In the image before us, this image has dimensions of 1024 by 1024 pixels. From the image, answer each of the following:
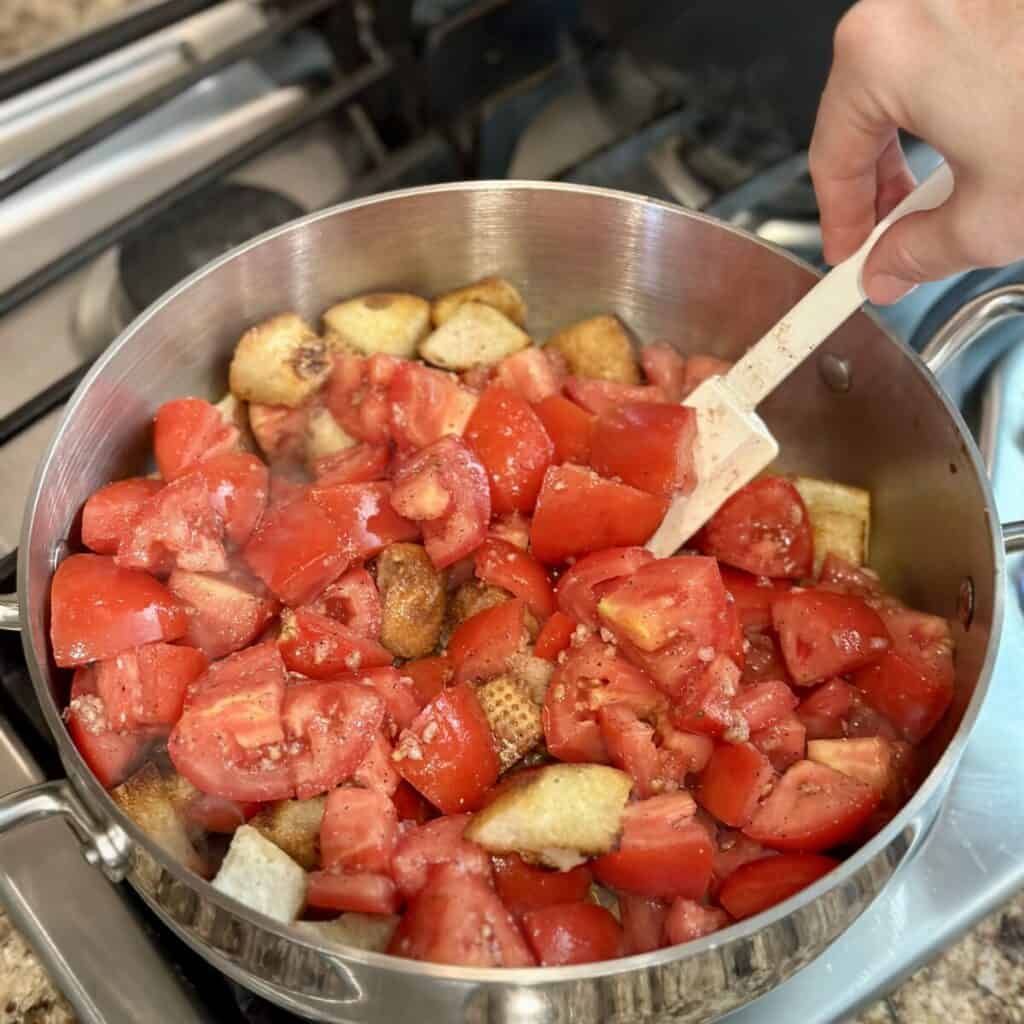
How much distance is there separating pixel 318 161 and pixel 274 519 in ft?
2.22

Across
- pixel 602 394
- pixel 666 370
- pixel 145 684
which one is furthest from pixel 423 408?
pixel 145 684

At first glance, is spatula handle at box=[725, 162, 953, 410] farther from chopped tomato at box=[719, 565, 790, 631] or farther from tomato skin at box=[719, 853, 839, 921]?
tomato skin at box=[719, 853, 839, 921]

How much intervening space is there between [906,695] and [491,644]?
0.40m

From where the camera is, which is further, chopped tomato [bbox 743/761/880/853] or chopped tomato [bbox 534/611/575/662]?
chopped tomato [bbox 534/611/575/662]

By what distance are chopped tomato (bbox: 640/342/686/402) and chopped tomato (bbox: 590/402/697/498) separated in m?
0.15

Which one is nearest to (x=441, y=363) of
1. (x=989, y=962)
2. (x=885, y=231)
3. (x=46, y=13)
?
(x=885, y=231)

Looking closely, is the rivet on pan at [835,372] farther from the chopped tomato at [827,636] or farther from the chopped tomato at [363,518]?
the chopped tomato at [363,518]

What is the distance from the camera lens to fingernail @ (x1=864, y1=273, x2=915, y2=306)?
0.95m

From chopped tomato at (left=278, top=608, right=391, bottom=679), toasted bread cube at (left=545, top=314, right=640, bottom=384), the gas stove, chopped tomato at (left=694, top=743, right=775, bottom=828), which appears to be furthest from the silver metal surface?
toasted bread cube at (left=545, top=314, right=640, bottom=384)

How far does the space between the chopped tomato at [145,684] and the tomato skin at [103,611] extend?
1 centimetres

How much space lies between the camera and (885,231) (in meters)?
0.93

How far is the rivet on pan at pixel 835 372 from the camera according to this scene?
1.20 m

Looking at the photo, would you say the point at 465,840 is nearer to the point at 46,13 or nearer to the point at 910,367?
the point at 910,367

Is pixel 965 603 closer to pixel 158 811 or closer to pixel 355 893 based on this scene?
pixel 355 893
